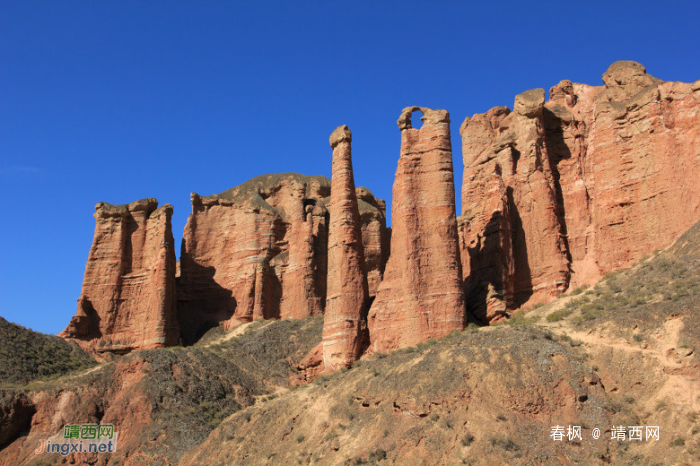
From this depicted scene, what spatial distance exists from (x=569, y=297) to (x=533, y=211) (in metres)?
7.40

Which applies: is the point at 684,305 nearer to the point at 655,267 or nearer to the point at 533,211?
the point at 655,267

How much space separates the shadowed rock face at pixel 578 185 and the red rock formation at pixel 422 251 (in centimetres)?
317

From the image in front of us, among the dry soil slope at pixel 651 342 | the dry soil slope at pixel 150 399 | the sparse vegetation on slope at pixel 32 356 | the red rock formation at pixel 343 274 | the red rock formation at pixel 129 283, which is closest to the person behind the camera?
the dry soil slope at pixel 651 342

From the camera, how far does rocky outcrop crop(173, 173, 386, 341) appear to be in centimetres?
5556

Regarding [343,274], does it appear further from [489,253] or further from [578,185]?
[578,185]

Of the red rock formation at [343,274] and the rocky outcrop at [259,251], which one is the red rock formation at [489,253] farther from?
the rocky outcrop at [259,251]

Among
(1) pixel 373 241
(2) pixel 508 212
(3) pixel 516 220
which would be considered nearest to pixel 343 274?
(2) pixel 508 212

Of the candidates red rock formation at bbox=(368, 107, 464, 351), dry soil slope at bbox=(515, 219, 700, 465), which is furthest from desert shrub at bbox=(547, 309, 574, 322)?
red rock formation at bbox=(368, 107, 464, 351)

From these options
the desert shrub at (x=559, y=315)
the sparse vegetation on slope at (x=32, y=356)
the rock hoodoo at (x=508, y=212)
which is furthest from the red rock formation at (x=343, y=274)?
the sparse vegetation on slope at (x=32, y=356)

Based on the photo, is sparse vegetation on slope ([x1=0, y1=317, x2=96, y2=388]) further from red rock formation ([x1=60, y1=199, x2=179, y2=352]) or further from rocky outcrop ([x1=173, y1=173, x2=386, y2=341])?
rocky outcrop ([x1=173, y1=173, x2=386, y2=341])

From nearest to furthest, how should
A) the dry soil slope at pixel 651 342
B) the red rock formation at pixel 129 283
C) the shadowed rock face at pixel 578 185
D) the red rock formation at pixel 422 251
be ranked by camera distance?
the dry soil slope at pixel 651 342 < the red rock formation at pixel 422 251 < the shadowed rock face at pixel 578 185 < the red rock formation at pixel 129 283

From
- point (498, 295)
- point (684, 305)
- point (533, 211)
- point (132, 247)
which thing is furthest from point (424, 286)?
point (132, 247)

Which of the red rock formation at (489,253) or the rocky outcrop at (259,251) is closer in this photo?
the red rock formation at (489,253)

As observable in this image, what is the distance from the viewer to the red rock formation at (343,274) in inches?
1486
